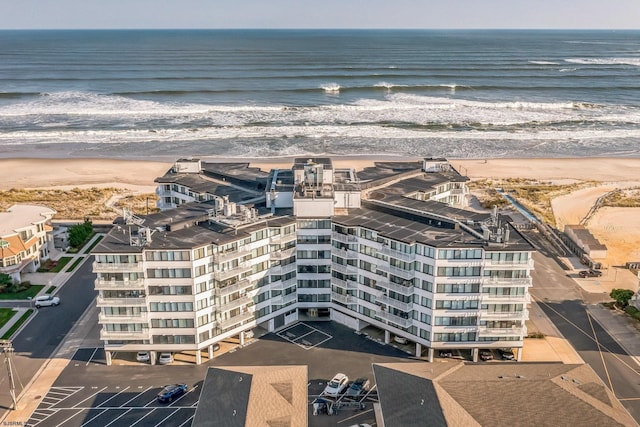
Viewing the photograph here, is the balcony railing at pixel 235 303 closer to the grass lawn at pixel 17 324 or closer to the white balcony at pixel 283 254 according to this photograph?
the white balcony at pixel 283 254

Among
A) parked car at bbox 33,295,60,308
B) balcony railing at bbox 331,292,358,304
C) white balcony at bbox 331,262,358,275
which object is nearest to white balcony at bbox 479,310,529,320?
balcony railing at bbox 331,292,358,304

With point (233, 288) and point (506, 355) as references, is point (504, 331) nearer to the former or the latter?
point (506, 355)

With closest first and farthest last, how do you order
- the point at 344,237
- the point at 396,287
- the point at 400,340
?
the point at 396,287, the point at 344,237, the point at 400,340

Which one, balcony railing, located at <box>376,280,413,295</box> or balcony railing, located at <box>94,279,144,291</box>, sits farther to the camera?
balcony railing, located at <box>376,280,413,295</box>

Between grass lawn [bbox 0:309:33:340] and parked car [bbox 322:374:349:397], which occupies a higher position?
grass lawn [bbox 0:309:33:340]

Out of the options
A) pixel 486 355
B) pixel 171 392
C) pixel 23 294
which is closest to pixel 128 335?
pixel 171 392

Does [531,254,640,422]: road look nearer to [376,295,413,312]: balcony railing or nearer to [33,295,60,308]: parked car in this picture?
[376,295,413,312]: balcony railing
